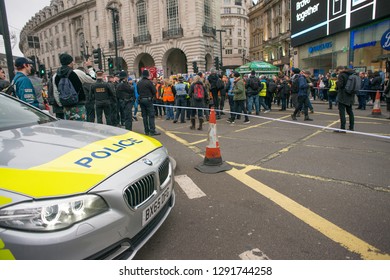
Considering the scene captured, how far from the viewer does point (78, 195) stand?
1.78 m

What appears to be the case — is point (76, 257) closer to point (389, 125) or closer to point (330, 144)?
point (330, 144)

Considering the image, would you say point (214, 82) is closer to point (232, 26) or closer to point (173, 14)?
point (173, 14)

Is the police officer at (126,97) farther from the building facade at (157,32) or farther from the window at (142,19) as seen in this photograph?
the window at (142,19)

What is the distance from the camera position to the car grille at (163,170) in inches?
98.3

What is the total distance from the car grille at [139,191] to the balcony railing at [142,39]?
1678 inches

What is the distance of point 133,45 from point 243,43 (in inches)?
2603

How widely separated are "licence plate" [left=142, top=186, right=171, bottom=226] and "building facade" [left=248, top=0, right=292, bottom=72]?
46.7 m

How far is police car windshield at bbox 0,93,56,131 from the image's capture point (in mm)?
2926

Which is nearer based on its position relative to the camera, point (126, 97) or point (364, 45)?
point (126, 97)

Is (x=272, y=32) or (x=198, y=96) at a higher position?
(x=272, y=32)

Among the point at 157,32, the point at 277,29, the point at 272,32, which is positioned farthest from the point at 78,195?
the point at 272,32

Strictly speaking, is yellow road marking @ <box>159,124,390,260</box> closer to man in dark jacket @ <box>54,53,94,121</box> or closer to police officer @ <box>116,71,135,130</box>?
man in dark jacket @ <box>54,53,94,121</box>

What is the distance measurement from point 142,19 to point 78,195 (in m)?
44.9
